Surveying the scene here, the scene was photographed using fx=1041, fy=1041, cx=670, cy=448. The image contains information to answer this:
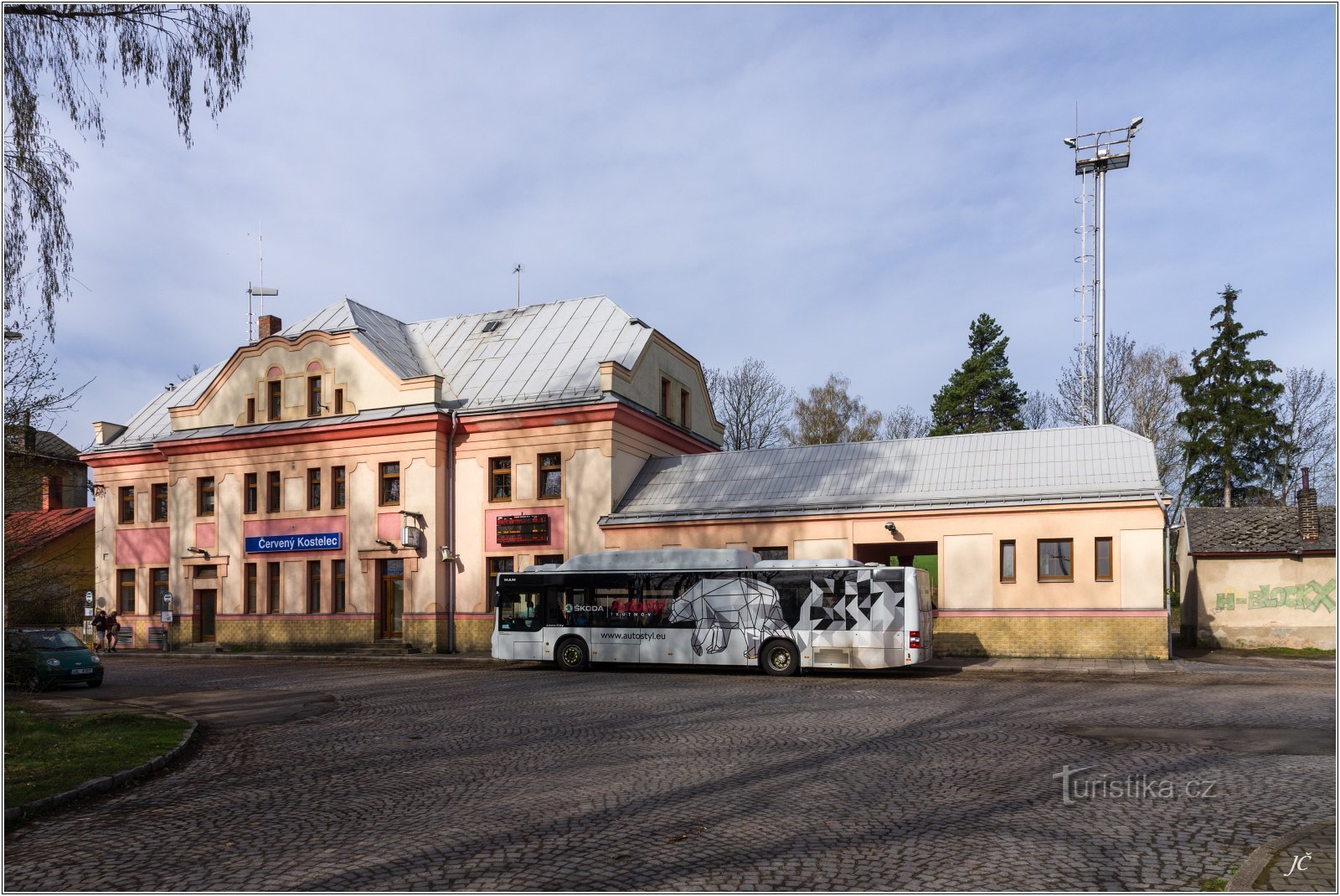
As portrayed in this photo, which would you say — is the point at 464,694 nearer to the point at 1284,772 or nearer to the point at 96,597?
the point at 1284,772

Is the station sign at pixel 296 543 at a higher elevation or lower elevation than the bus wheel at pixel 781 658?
higher

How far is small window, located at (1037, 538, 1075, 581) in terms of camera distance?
2722 cm

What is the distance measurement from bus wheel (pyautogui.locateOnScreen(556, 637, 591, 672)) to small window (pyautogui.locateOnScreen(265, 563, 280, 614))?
15.1 m

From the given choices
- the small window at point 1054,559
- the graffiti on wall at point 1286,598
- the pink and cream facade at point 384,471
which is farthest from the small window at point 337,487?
the graffiti on wall at point 1286,598

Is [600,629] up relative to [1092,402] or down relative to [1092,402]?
down

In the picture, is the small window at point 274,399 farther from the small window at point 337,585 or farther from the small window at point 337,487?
the small window at point 337,585

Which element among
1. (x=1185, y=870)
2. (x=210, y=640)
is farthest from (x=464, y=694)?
(x=210, y=640)

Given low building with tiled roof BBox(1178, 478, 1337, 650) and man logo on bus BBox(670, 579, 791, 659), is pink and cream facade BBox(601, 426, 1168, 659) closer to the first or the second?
Answer: low building with tiled roof BBox(1178, 478, 1337, 650)

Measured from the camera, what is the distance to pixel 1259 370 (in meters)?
45.8

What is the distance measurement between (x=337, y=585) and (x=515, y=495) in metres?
7.08

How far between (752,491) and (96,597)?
26.5 m

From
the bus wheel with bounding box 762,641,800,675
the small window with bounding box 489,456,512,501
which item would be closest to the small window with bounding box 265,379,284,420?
the small window with bounding box 489,456,512,501

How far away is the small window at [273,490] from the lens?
118 feet

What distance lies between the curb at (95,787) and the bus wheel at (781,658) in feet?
42.1
